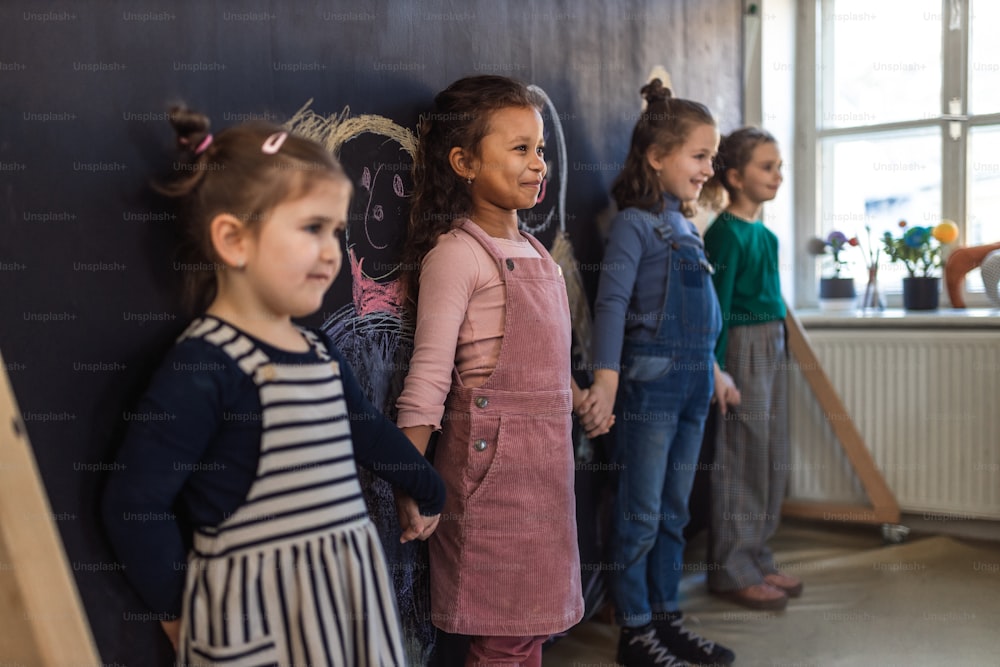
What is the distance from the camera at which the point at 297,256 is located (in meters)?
1.06

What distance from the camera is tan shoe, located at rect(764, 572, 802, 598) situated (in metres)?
2.51

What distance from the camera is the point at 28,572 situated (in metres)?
0.88

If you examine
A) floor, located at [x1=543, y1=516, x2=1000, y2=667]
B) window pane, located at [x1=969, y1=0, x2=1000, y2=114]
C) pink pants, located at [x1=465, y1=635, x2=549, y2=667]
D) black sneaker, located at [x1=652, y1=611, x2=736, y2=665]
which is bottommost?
floor, located at [x1=543, y1=516, x2=1000, y2=667]

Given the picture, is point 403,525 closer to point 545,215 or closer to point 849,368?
point 545,215

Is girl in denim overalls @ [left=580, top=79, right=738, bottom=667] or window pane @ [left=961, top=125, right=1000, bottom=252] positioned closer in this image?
girl in denim overalls @ [left=580, top=79, right=738, bottom=667]

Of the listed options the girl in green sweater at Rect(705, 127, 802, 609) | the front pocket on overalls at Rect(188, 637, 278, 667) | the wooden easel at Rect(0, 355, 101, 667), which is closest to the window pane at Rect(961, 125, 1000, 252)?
the girl in green sweater at Rect(705, 127, 802, 609)

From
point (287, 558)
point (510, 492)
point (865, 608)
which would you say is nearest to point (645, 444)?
point (510, 492)

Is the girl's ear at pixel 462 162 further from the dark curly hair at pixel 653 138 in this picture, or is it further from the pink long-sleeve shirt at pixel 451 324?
the dark curly hair at pixel 653 138

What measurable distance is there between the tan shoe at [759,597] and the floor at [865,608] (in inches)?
1.2

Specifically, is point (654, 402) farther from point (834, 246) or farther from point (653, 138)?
point (834, 246)

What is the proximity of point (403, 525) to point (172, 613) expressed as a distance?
417 mm

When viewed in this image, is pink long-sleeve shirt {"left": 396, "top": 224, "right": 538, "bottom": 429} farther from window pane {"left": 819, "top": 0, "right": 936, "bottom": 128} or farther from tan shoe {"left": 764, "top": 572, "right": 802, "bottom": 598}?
window pane {"left": 819, "top": 0, "right": 936, "bottom": 128}

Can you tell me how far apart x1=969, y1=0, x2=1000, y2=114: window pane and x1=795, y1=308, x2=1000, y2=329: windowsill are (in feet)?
2.45

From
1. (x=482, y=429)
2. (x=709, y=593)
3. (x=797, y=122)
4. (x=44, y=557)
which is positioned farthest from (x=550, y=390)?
(x=797, y=122)
